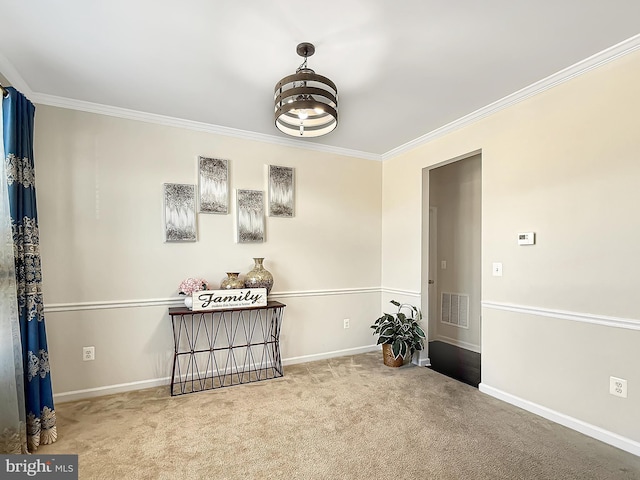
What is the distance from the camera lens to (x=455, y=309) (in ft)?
15.1

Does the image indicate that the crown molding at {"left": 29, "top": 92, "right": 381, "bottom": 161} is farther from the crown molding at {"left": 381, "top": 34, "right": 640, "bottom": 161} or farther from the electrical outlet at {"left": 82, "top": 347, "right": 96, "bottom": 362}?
the electrical outlet at {"left": 82, "top": 347, "right": 96, "bottom": 362}

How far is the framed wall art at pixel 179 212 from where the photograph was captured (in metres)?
3.25

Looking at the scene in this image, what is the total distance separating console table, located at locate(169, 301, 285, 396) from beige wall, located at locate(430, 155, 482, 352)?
2.52m

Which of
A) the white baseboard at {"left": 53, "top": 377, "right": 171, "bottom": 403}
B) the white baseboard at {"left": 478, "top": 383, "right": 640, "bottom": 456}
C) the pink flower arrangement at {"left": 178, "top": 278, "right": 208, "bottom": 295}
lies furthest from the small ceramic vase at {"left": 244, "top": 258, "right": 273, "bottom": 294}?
the white baseboard at {"left": 478, "top": 383, "right": 640, "bottom": 456}

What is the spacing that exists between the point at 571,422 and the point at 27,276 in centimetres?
399

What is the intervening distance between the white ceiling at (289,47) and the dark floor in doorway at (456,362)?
8.92 feet

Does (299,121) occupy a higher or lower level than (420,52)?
lower

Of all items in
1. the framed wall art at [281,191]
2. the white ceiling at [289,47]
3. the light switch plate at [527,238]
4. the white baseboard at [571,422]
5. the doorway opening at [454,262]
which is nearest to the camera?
the white ceiling at [289,47]

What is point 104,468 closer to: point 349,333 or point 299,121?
point 299,121

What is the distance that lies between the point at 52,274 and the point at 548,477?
3.94 m

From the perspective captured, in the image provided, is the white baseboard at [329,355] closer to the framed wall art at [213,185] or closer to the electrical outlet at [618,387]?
the framed wall art at [213,185]

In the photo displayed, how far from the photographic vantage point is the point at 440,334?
4859 mm

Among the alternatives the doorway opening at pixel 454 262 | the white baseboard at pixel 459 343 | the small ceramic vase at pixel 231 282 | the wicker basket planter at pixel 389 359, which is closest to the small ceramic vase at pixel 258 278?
the small ceramic vase at pixel 231 282

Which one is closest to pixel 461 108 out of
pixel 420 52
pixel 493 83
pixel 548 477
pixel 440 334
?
pixel 493 83
